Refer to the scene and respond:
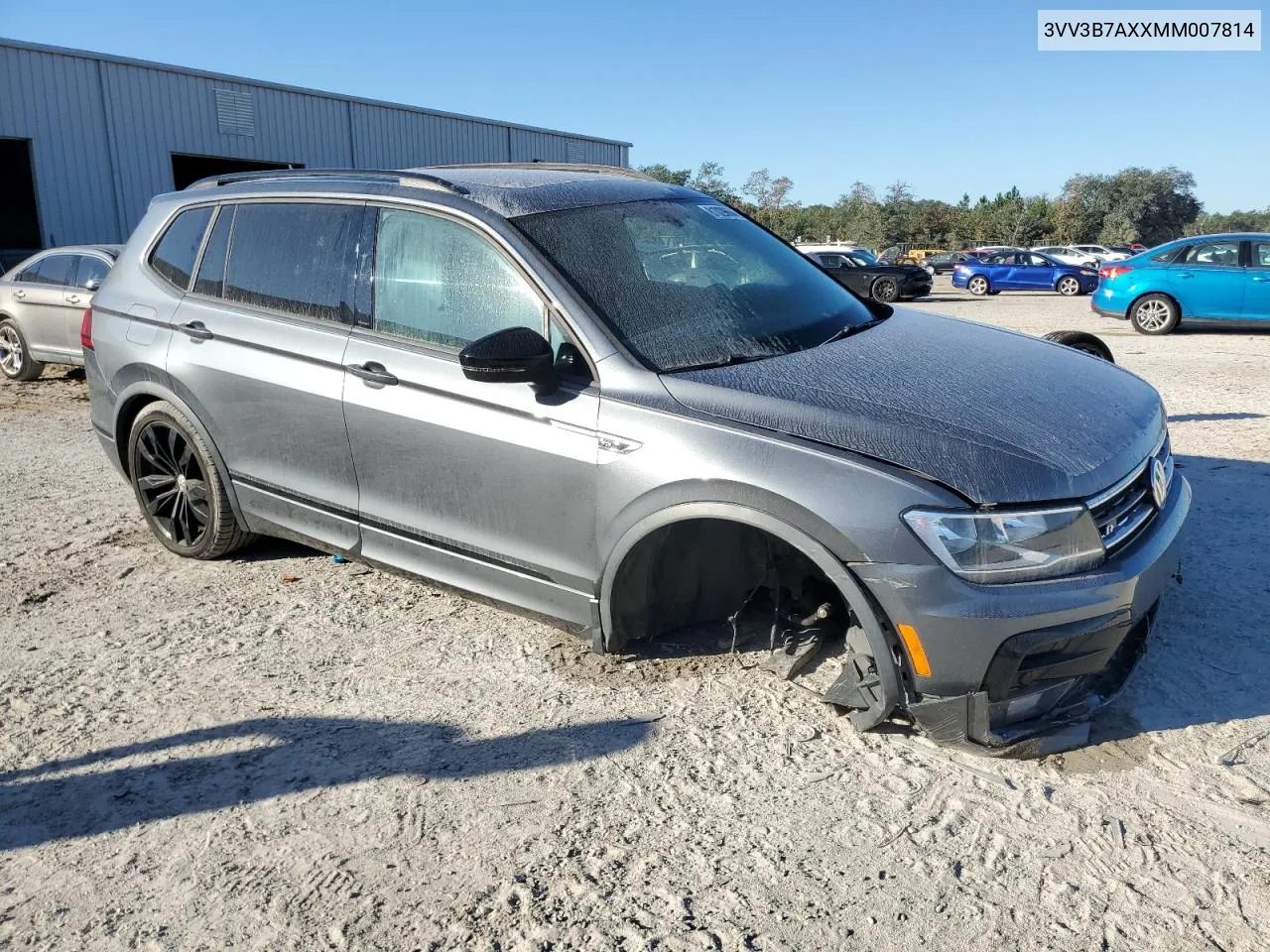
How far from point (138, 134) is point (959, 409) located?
2234cm

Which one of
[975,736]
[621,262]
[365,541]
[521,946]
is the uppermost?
[621,262]

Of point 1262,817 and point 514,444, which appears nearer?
point 1262,817

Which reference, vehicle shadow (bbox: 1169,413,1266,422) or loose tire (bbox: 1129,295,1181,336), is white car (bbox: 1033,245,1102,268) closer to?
loose tire (bbox: 1129,295,1181,336)

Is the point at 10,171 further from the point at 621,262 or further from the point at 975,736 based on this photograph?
the point at 975,736

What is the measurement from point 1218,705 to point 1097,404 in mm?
1070

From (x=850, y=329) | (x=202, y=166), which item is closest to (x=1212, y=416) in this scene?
(x=850, y=329)

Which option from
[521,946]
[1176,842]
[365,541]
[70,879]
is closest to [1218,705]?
[1176,842]

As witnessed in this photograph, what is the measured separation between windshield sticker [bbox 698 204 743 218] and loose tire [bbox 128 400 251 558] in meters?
2.49

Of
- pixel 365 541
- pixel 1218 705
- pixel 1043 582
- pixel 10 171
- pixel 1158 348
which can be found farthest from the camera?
pixel 10 171

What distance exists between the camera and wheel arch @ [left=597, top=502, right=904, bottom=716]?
2.93 m

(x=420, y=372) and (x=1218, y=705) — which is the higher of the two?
(x=420, y=372)

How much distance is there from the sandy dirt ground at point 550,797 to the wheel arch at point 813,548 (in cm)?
36

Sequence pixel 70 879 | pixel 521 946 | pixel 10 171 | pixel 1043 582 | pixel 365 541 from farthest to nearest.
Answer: pixel 10 171 → pixel 365 541 → pixel 1043 582 → pixel 70 879 → pixel 521 946

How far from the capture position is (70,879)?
263cm
